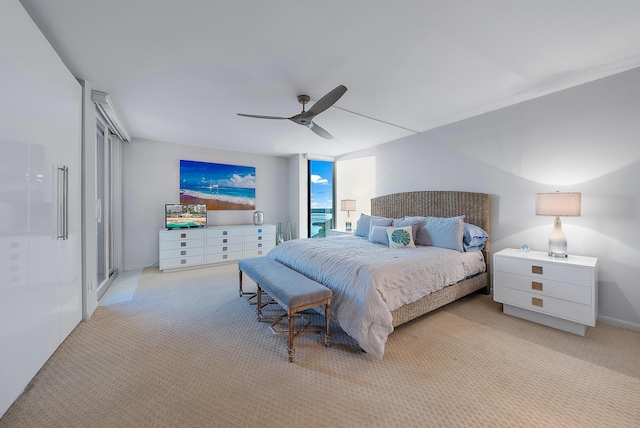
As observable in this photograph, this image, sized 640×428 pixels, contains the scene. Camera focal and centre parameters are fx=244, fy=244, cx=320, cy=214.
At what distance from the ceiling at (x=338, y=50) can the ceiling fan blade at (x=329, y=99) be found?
0.89 feet

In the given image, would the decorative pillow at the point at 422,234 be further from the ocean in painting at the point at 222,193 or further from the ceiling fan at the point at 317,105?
the ocean in painting at the point at 222,193

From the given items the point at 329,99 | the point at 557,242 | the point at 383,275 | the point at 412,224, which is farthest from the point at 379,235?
the point at 329,99

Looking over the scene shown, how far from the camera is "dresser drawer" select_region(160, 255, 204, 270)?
14.2ft

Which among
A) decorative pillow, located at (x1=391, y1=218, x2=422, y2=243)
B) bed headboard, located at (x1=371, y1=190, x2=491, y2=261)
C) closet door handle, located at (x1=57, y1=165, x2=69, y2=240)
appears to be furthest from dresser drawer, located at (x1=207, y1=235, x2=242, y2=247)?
decorative pillow, located at (x1=391, y1=218, x2=422, y2=243)

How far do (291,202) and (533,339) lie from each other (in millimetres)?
5084

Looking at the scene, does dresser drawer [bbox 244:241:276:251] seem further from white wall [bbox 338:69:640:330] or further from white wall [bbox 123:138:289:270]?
white wall [bbox 338:69:640:330]

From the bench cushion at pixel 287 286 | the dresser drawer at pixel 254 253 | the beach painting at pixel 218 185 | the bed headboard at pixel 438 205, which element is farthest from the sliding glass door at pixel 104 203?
the bed headboard at pixel 438 205

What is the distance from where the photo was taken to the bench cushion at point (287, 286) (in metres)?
1.96

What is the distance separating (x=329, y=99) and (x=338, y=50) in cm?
39

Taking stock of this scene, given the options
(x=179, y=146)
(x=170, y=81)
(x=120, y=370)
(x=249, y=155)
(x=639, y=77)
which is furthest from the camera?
(x=249, y=155)

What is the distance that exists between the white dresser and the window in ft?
3.70

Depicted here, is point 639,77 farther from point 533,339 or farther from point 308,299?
point 308,299

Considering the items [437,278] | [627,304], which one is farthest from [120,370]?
[627,304]

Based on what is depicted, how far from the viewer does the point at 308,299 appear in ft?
6.53
